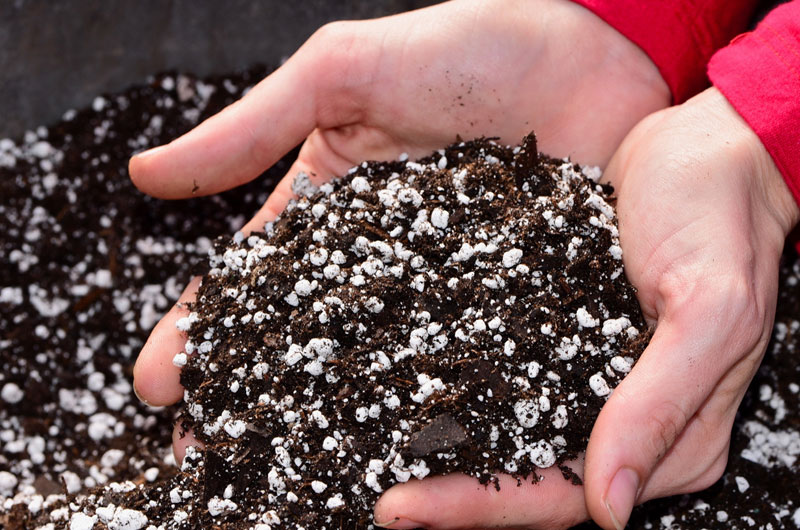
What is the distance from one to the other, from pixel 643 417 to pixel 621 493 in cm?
11

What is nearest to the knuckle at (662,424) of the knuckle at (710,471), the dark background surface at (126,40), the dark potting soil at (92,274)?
the knuckle at (710,471)

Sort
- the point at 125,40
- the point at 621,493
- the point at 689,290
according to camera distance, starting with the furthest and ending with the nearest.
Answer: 1. the point at 125,40
2. the point at 689,290
3. the point at 621,493

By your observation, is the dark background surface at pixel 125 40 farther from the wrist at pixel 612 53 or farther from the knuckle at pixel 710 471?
the knuckle at pixel 710 471

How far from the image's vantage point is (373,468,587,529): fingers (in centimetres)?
105

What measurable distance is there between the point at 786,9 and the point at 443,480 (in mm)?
1096

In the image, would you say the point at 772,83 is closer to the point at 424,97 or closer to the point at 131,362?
the point at 424,97

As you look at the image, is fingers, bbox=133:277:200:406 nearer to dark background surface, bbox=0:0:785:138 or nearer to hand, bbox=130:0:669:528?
hand, bbox=130:0:669:528

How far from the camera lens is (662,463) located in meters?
1.18

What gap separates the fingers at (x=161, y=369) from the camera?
51.8 inches

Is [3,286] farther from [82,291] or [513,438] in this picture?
[513,438]

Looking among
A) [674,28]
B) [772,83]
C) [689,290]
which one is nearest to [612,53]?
[674,28]

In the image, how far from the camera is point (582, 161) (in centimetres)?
154

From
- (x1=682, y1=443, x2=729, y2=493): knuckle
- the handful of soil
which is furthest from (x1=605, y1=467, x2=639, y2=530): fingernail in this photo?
(x1=682, y1=443, x2=729, y2=493): knuckle

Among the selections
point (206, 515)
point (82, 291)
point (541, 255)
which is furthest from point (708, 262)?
point (82, 291)
